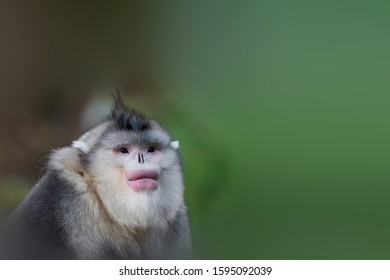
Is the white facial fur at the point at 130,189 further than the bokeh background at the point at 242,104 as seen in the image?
No

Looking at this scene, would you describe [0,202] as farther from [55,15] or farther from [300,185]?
[300,185]

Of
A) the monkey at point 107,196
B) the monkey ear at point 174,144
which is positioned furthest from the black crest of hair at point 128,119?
the monkey ear at point 174,144

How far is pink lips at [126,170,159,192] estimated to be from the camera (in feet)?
8.14

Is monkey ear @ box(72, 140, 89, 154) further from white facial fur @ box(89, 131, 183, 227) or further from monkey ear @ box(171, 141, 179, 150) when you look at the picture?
monkey ear @ box(171, 141, 179, 150)

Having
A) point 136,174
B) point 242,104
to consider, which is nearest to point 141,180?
point 136,174

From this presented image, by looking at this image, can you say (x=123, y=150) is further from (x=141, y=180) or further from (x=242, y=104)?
(x=242, y=104)

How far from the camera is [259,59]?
2.77 meters

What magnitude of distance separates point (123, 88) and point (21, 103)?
1.47ft

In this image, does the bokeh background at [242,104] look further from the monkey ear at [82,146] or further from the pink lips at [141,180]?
the pink lips at [141,180]

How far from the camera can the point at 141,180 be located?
97.7 inches

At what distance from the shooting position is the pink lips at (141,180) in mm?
2482

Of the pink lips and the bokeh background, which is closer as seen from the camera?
the pink lips

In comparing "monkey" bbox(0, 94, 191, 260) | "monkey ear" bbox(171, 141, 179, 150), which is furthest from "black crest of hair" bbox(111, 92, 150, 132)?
"monkey ear" bbox(171, 141, 179, 150)
